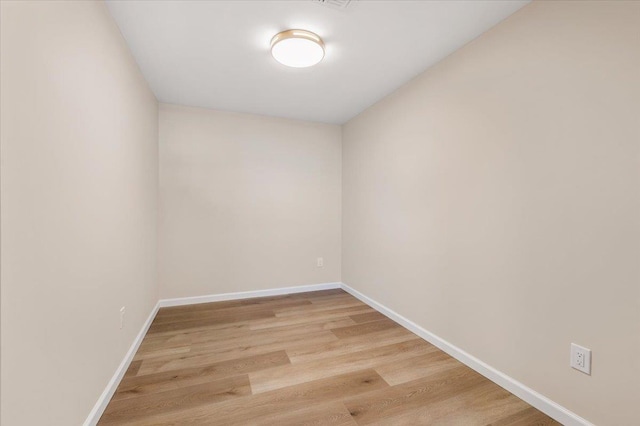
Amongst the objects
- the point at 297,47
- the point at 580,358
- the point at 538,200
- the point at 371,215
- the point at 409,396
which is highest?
the point at 297,47

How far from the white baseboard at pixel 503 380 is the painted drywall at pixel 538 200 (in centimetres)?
4

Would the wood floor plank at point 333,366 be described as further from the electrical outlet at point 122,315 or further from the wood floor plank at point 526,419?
the electrical outlet at point 122,315

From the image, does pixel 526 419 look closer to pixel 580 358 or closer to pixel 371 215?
pixel 580 358

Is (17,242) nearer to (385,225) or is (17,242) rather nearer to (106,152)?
(106,152)

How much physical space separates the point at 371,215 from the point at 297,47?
1.93 meters

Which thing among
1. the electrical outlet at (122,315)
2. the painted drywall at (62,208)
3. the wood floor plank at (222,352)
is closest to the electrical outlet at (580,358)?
the wood floor plank at (222,352)

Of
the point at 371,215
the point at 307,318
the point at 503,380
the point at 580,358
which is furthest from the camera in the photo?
the point at 371,215

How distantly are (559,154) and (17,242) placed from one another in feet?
7.82

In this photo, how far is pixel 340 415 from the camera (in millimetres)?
1520

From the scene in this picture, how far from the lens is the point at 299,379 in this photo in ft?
6.01

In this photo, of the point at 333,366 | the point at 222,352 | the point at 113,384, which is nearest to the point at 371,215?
the point at 333,366

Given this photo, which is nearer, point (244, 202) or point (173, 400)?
point (173, 400)

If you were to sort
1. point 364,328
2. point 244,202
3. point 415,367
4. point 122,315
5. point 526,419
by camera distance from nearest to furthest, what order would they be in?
point 526,419, point 122,315, point 415,367, point 364,328, point 244,202

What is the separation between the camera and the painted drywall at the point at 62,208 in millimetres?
875
